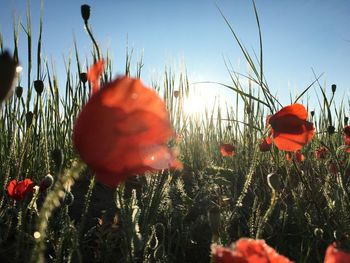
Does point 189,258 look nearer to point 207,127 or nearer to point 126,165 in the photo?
point 126,165

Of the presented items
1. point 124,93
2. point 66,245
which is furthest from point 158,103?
point 66,245

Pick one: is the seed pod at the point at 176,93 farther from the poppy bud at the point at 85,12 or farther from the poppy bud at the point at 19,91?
the poppy bud at the point at 85,12

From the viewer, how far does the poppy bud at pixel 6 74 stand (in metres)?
0.46

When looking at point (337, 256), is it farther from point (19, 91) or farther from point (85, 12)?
point (19, 91)

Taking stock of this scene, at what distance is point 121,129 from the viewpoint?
52cm

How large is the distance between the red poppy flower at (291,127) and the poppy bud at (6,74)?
120cm

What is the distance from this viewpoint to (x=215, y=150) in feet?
14.5

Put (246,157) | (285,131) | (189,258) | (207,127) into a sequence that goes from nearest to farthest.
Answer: (285,131)
(189,258)
(246,157)
(207,127)

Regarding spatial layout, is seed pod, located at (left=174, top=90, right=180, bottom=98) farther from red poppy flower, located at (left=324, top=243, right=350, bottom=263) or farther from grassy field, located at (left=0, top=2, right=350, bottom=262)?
red poppy flower, located at (left=324, top=243, right=350, bottom=263)

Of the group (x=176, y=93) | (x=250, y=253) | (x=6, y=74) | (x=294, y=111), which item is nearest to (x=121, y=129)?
(x=6, y=74)

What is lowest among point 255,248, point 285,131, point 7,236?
point 7,236

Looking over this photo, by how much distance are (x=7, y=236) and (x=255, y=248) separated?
1375 mm

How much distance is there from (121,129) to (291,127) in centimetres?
115

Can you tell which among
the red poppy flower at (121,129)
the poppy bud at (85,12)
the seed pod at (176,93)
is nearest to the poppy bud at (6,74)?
the red poppy flower at (121,129)
